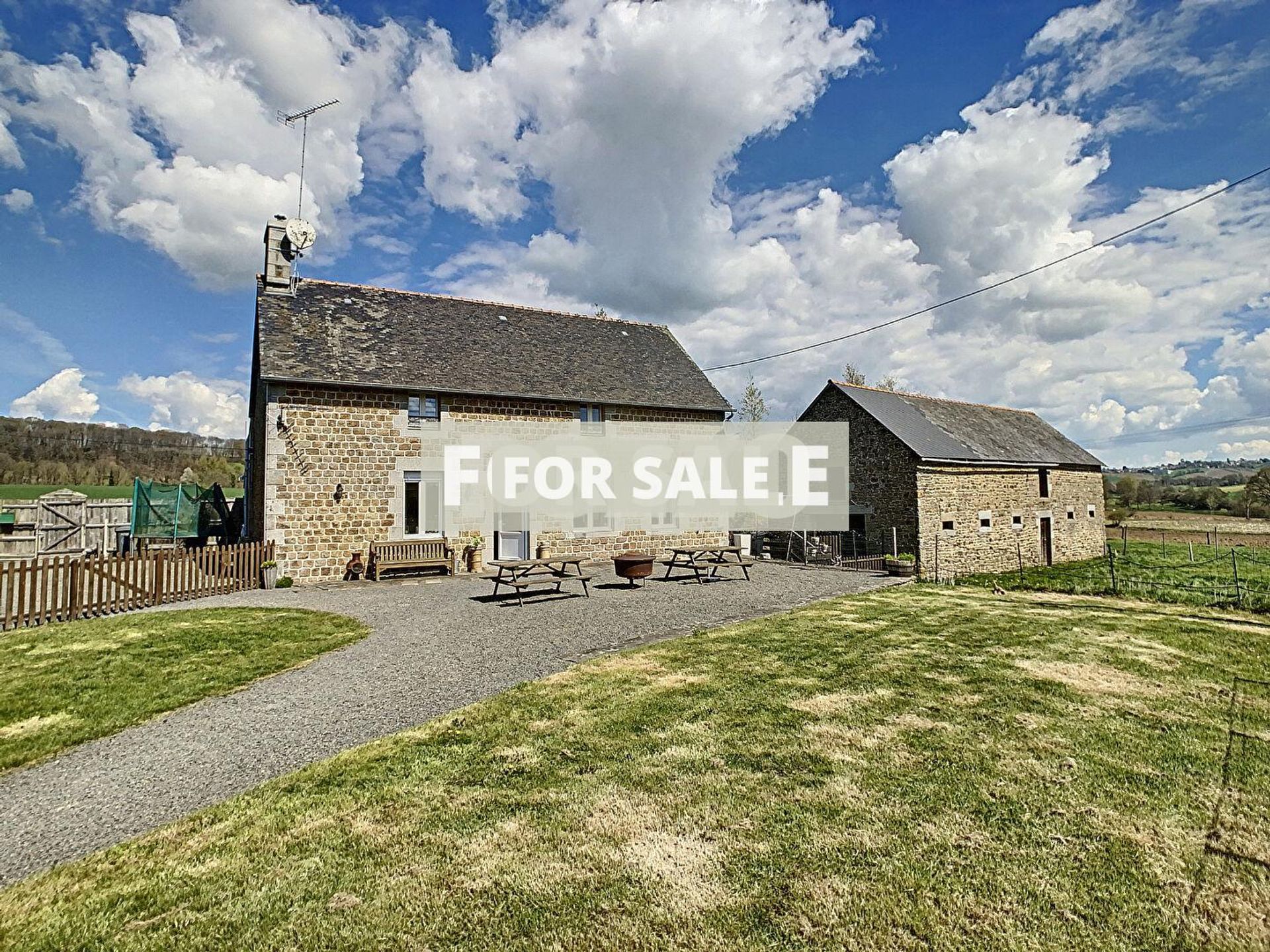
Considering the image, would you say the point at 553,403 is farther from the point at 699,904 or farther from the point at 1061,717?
the point at 699,904

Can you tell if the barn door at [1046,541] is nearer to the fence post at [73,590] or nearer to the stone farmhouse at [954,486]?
the stone farmhouse at [954,486]

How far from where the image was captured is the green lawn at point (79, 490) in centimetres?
3912

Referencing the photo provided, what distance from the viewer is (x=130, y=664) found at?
7.79 meters

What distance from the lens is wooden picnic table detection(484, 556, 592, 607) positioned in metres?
12.2

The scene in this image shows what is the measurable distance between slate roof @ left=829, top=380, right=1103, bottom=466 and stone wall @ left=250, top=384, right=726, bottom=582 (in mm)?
14140

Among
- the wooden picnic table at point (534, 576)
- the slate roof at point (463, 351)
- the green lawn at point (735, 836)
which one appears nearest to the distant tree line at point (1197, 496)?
the slate roof at point (463, 351)

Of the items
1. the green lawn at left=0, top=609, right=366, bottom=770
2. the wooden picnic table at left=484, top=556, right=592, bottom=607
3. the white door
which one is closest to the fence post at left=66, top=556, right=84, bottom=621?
the green lawn at left=0, top=609, right=366, bottom=770

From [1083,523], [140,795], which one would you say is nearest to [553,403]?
[140,795]

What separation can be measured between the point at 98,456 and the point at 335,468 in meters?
46.9

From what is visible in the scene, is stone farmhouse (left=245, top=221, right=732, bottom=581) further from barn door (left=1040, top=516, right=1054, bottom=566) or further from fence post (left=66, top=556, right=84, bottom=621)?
barn door (left=1040, top=516, right=1054, bottom=566)

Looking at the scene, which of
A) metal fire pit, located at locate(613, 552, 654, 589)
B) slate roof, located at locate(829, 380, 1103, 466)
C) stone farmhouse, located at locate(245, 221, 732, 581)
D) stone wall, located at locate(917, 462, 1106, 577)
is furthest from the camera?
slate roof, located at locate(829, 380, 1103, 466)

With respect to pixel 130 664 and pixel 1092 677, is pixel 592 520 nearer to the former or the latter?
pixel 130 664

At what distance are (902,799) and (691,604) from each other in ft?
26.3

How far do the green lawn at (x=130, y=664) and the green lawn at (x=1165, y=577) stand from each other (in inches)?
613
